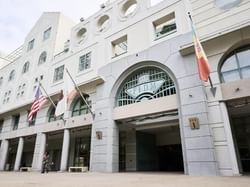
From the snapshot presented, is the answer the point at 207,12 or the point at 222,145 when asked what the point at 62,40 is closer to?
the point at 207,12

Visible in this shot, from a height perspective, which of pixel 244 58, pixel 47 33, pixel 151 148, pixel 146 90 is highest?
pixel 47 33

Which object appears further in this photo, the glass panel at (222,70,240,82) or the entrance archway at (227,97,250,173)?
the entrance archway at (227,97,250,173)

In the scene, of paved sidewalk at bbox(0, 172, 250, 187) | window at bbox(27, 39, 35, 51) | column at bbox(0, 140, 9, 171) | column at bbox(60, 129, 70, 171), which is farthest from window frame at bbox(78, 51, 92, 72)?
column at bbox(0, 140, 9, 171)

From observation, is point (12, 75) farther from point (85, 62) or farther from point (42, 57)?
point (85, 62)

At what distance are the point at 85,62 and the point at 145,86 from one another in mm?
6963

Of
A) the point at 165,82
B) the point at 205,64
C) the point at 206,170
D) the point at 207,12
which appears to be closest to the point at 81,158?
the point at 165,82

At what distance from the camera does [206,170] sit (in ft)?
30.0

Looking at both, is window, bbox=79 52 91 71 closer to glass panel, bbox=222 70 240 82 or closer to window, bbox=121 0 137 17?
window, bbox=121 0 137 17

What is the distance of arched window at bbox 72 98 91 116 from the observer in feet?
54.0

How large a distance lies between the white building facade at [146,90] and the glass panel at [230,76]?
1.9 inches

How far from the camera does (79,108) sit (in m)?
16.9

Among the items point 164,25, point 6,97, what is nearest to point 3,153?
point 6,97

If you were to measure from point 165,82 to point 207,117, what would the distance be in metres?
3.66

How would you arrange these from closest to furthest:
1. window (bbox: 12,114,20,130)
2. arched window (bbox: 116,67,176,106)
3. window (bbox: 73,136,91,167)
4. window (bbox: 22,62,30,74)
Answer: arched window (bbox: 116,67,176,106)
window (bbox: 73,136,91,167)
window (bbox: 12,114,20,130)
window (bbox: 22,62,30,74)
